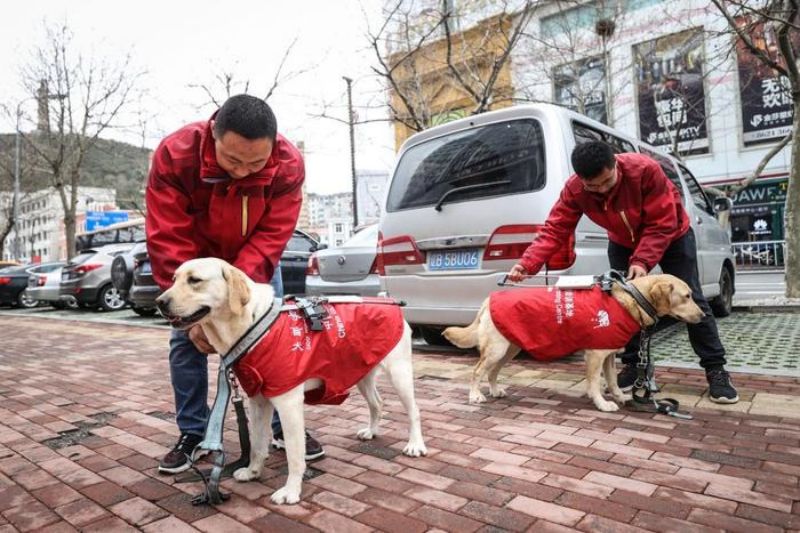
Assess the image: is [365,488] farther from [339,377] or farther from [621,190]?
[621,190]

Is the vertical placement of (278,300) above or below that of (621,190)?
below

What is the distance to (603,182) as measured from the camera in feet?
11.6

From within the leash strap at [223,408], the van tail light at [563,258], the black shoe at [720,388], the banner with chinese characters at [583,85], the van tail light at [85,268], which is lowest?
the black shoe at [720,388]

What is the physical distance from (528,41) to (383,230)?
14.9 meters

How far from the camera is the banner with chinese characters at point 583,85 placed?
1648cm

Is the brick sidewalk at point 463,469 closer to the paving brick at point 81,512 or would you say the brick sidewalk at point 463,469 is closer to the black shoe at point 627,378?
the paving brick at point 81,512

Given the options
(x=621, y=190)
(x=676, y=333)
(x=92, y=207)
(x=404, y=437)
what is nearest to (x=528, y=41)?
(x=676, y=333)

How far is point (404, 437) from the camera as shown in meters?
3.09

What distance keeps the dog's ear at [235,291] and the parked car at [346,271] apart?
3.91 m

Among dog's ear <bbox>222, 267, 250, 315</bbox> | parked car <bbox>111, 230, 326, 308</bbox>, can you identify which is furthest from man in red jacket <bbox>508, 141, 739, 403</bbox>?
parked car <bbox>111, 230, 326, 308</bbox>

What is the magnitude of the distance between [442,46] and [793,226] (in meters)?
12.5

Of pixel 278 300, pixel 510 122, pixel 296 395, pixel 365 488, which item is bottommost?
pixel 365 488

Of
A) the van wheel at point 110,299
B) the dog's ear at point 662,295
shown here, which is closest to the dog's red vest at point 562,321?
the dog's ear at point 662,295

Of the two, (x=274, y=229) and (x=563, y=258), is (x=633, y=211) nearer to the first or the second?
(x=563, y=258)
